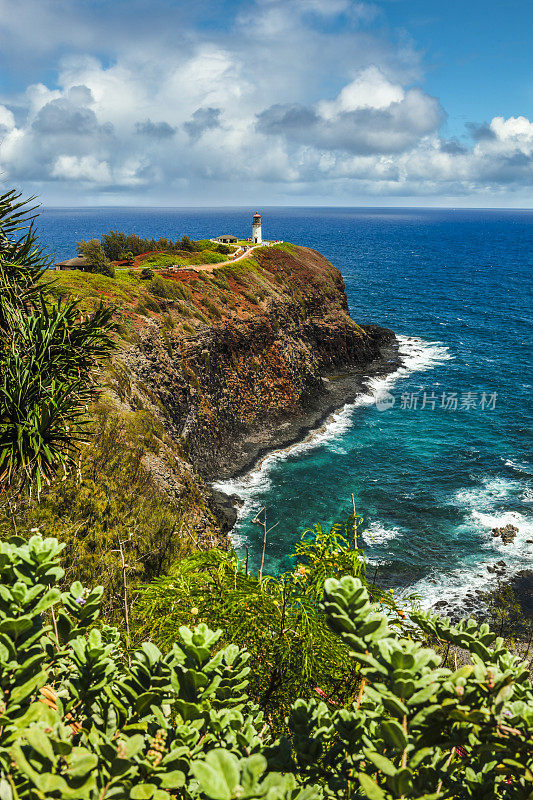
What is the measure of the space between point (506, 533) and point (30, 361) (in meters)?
31.2

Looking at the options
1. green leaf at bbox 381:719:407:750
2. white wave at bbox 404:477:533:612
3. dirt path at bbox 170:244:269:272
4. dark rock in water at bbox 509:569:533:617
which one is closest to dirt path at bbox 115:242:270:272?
dirt path at bbox 170:244:269:272

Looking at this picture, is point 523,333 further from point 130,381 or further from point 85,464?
point 85,464

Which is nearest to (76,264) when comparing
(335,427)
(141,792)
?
(335,427)

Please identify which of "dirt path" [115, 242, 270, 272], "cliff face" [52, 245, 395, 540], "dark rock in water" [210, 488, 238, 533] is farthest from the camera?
"dirt path" [115, 242, 270, 272]

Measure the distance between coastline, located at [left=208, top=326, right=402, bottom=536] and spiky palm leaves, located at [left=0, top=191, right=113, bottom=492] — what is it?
20.9 metres

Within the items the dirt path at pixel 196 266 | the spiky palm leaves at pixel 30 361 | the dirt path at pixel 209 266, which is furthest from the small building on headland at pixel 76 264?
the spiky palm leaves at pixel 30 361

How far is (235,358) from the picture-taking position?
47.0m

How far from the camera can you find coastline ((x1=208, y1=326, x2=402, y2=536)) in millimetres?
35250

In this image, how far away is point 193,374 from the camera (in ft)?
134

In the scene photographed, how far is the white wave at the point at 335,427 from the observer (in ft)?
120

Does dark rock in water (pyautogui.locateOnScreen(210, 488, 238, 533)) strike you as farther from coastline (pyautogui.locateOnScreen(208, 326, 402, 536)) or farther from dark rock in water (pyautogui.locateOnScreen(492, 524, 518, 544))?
dark rock in water (pyautogui.locateOnScreen(492, 524, 518, 544))

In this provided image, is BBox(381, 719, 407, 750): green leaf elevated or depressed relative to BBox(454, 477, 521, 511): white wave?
elevated

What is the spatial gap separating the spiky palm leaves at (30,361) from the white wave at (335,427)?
2256 centimetres

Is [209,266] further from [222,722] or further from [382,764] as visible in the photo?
[382,764]
